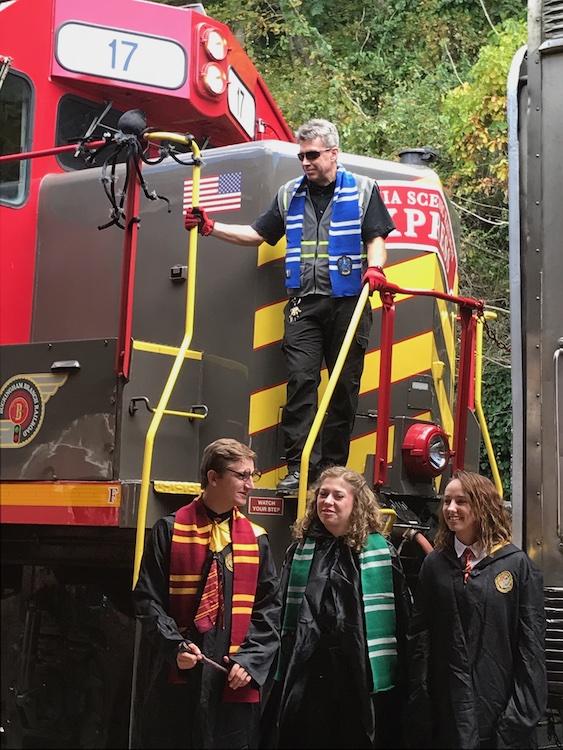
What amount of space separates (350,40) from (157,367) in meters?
14.7

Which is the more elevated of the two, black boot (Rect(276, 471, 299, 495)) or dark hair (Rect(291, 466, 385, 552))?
black boot (Rect(276, 471, 299, 495))

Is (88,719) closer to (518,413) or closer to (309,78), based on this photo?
(518,413)

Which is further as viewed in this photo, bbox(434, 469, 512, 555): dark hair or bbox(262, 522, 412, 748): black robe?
bbox(434, 469, 512, 555): dark hair

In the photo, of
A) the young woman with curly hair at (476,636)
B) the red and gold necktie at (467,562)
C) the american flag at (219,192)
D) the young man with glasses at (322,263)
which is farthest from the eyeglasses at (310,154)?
the red and gold necktie at (467,562)

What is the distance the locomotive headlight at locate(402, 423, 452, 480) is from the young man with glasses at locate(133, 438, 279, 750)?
1.43 meters

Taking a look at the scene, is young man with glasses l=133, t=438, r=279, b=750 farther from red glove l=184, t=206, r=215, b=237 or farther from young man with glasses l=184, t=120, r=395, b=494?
red glove l=184, t=206, r=215, b=237

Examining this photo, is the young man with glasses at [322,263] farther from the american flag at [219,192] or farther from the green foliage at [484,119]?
the green foliage at [484,119]

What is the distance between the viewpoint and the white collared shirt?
356 centimetres

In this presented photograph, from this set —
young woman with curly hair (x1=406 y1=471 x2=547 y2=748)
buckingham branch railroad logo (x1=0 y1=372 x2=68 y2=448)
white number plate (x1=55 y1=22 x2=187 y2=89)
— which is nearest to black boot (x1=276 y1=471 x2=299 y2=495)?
young woman with curly hair (x1=406 y1=471 x2=547 y2=748)

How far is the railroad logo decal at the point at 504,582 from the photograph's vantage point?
3467 mm

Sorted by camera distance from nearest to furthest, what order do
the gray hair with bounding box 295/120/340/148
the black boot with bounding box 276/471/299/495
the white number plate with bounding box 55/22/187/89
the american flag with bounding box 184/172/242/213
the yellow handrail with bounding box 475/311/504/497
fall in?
1. the black boot with bounding box 276/471/299/495
2. the gray hair with bounding box 295/120/340/148
3. the american flag with bounding box 184/172/242/213
4. the yellow handrail with bounding box 475/311/504/497
5. the white number plate with bounding box 55/22/187/89

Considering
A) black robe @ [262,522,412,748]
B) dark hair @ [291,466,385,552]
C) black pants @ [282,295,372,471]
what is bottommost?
black robe @ [262,522,412,748]

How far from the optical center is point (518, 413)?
12.6 feet

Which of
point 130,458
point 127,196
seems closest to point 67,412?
point 130,458
